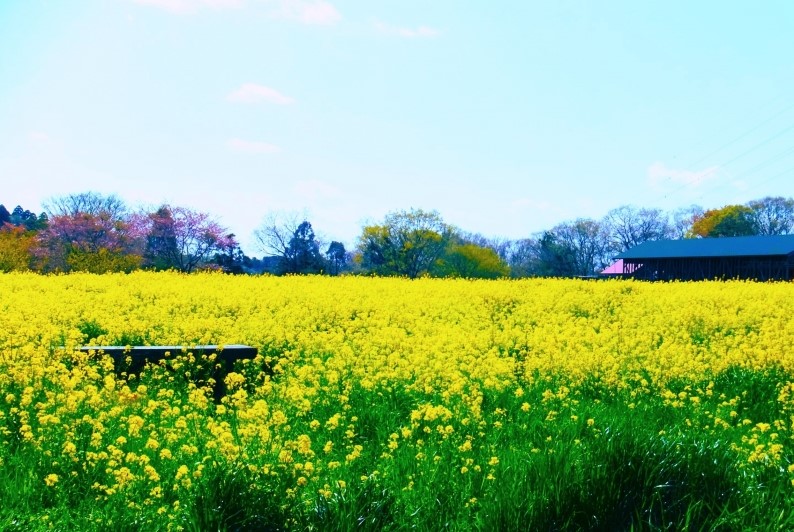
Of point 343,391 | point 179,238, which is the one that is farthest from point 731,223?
point 343,391

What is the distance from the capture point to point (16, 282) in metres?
20.0

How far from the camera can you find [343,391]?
7.87m

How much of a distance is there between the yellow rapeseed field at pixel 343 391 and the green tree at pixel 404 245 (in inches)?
1818

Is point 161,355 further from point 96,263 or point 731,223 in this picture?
point 731,223

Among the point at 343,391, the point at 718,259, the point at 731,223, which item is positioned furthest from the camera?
the point at 731,223

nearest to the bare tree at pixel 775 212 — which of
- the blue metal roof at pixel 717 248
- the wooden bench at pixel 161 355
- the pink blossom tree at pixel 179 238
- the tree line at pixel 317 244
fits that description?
the tree line at pixel 317 244

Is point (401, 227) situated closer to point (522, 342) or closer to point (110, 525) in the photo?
point (522, 342)

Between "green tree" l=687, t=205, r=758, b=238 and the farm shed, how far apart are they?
21208 millimetres

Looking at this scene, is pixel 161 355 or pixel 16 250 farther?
pixel 16 250

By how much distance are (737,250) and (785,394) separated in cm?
4396

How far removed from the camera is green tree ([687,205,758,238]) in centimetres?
7100

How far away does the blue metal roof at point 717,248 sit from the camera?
150 feet

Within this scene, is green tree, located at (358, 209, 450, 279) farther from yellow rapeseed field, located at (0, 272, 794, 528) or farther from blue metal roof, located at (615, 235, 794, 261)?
yellow rapeseed field, located at (0, 272, 794, 528)

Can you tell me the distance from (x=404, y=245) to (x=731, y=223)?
35.9 m
